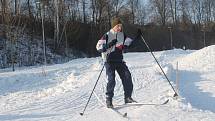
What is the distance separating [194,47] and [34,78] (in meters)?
54.6

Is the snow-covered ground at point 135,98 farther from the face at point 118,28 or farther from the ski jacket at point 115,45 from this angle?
the face at point 118,28

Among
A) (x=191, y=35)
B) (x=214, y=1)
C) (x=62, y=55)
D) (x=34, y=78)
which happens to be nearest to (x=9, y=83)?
(x=34, y=78)

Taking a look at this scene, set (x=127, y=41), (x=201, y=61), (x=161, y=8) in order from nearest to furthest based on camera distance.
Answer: (x=127, y=41) → (x=201, y=61) → (x=161, y=8)

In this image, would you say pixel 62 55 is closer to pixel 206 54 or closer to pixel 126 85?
pixel 206 54

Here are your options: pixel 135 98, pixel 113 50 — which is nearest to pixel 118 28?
pixel 113 50

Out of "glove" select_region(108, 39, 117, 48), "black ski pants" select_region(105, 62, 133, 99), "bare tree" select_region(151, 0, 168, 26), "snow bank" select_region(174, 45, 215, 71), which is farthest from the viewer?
"bare tree" select_region(151, 0, 168, 26)

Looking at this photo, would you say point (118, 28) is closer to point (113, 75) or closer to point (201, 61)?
point (113, 75)

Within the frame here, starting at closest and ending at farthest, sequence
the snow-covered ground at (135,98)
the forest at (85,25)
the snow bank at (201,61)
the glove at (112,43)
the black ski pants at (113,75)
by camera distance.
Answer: the snow-covered ground at (135,98), the glove at (112,43), the black ski pants at (113,75), the snow bank at (201,61), the forest at (85,25)

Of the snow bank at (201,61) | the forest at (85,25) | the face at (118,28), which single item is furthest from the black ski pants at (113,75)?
the forest at (85,25)

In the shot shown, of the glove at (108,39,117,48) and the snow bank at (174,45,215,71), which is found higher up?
the glove at (108,39,117,48)

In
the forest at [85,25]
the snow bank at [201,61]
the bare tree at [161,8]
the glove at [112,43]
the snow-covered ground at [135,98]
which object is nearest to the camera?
the snow-covered ground at [135,98]

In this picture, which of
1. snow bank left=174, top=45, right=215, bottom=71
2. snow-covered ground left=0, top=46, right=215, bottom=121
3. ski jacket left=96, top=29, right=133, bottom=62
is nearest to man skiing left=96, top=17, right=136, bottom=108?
ski jacket left=96, top=29, right=133, bottom=62

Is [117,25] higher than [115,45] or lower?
higher

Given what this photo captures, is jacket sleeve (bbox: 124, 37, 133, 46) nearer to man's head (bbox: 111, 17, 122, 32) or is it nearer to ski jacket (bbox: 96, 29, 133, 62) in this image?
ski jacket (bbox: 96, 29, 133, 62)
